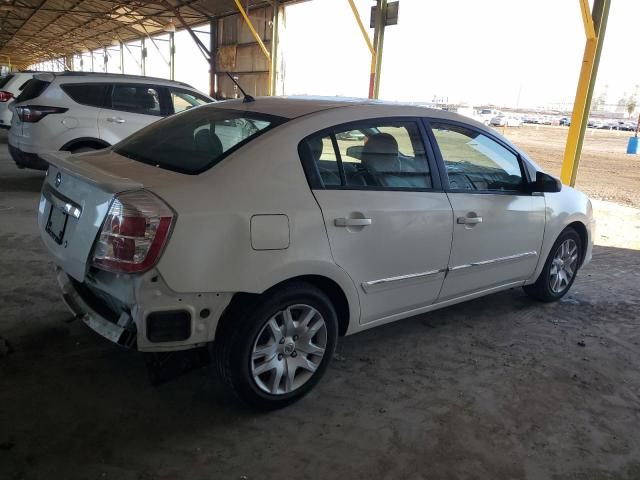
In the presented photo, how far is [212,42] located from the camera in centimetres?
2305

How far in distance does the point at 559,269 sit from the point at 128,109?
5986 millimetres

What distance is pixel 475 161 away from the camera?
144 inches

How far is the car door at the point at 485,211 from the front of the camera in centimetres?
334

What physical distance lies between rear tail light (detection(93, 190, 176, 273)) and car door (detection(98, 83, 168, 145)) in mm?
5408

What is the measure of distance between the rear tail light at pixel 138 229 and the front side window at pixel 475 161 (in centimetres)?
188

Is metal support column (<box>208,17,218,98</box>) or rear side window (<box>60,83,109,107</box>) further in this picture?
metal support column (<box>208,17,218,98</box>)

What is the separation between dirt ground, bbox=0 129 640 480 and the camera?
7.66 ft

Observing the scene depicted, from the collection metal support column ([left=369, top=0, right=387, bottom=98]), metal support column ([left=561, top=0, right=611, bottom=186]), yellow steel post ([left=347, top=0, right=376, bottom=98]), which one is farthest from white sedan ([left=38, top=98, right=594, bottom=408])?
yellow steel post ([left=347, top=0, right=376, bottom=98])

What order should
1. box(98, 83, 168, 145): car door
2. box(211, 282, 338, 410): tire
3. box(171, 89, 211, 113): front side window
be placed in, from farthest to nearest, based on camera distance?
box(171, 89, 211, 113): front side window < box(98, 83, 168, 145): car door < box(211, 282, 338, 410): tire

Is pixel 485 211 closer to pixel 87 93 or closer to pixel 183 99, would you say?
pixel 183 99

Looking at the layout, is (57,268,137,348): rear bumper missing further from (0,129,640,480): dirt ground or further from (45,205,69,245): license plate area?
(0,129,640,480): dirt ground

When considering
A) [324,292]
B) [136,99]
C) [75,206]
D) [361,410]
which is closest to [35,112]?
[136,99]

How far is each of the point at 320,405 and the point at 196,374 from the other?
0.76m

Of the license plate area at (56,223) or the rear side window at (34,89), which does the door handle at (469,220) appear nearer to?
the license plate area at (56,223)
